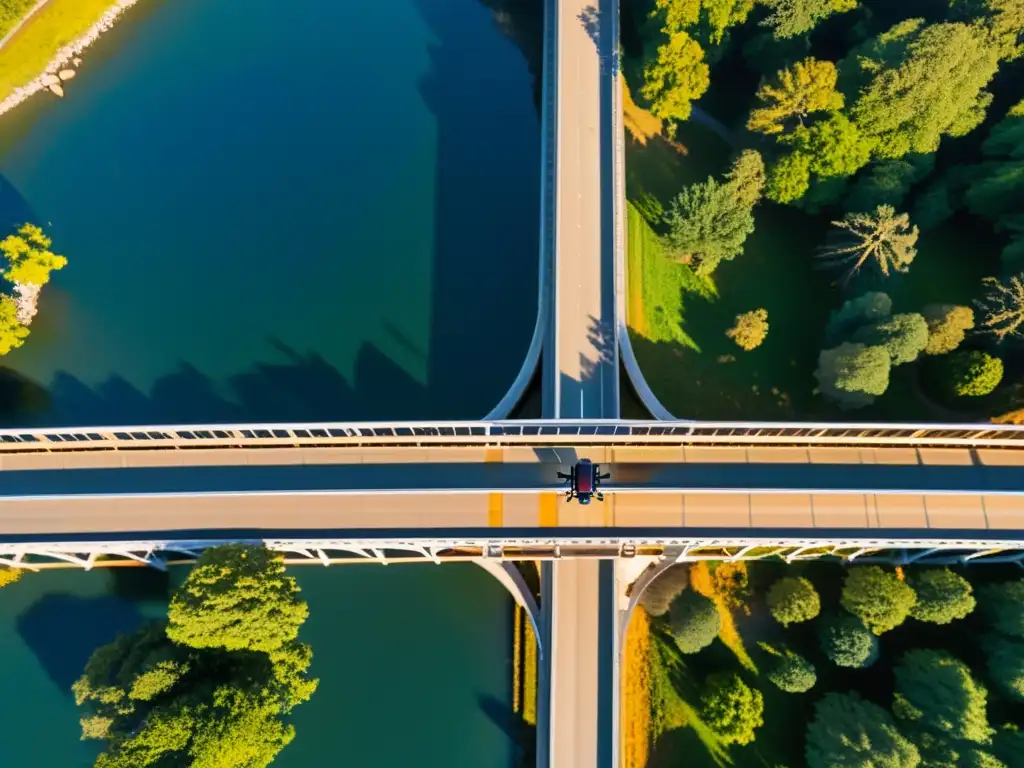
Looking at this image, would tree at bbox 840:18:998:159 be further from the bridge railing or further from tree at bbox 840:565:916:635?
tree at bbox 840:565:916:635

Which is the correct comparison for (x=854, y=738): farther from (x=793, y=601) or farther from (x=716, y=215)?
Result: (x=716, y=215)

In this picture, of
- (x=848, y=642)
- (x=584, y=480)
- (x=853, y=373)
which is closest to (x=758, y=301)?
(x=853, y=373)

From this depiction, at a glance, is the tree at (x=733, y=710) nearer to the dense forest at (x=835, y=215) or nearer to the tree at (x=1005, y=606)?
the tree at (x=1005, y=606)

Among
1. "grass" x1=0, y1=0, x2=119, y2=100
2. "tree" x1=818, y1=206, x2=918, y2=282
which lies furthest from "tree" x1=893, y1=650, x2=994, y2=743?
"grass" x1=0, y1=0, x2=119, y2=100

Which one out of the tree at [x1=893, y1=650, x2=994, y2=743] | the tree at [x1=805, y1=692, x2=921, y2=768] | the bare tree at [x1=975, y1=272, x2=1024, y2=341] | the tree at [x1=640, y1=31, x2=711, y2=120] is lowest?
the tree at [x1=805, y1=692, x2=921, y2=768]

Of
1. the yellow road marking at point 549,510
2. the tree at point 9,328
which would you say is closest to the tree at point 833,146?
the yellow road marking at point 549,510

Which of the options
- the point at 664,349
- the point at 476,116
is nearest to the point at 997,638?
the point at 664,349
